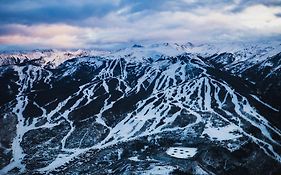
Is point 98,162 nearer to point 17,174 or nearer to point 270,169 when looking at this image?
point 17,174

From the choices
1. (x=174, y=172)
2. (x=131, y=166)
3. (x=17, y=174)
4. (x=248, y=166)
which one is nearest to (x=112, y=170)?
(x=131, y=166)

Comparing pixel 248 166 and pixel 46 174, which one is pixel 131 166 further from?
pixel 248 166

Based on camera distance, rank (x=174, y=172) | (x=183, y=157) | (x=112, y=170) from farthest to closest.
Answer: (x=183, y=157) < (x=112, y=170) < (x=174, y=172)

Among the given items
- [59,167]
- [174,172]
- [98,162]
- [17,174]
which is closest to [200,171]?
[174,172]

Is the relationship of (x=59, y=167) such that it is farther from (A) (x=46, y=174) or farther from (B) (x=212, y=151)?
(B) (x=212, y=151)

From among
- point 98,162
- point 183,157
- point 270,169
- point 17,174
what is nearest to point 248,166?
point 270,169

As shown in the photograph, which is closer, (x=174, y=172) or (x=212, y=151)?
(x=174, y=172)

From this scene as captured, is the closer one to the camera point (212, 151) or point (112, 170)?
point (112, 170)

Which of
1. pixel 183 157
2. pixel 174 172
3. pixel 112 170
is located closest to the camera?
pixel 174 172
